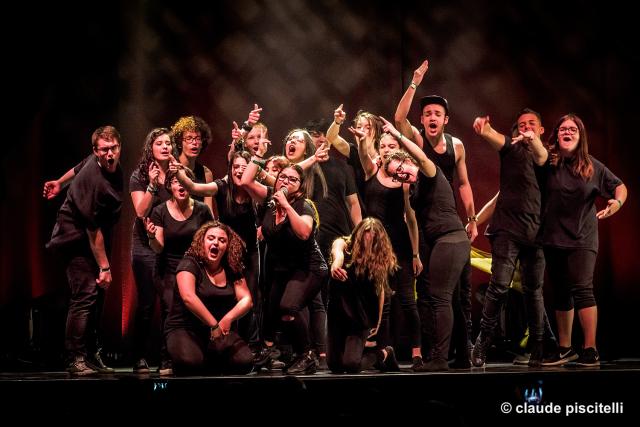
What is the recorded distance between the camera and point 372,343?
17.0 feet

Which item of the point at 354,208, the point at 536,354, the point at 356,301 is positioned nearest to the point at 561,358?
the point at 536,354

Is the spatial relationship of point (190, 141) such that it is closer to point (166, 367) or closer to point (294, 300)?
point (294, 300)

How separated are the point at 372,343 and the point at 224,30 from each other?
3.30 meters

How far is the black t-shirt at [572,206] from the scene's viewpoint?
5102 mm

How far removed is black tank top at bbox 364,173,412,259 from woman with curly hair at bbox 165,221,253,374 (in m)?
0.99

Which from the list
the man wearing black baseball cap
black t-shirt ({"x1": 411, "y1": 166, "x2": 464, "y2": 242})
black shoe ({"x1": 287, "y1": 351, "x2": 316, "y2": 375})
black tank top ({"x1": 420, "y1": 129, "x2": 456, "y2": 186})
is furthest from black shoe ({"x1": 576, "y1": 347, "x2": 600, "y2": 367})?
black shoe ({"x1": 287, "y1": 351, "x2": 316, "y2": 375})

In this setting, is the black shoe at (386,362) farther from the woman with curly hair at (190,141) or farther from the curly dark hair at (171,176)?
the curly dark hair at (171,176)

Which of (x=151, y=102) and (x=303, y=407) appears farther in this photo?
(x=151, y=102)

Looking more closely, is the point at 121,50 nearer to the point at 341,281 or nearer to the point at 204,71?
the point at 204,71

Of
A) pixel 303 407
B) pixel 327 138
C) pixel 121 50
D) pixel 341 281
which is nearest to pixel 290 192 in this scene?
pixel 341 281

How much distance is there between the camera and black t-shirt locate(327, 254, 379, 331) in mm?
4949

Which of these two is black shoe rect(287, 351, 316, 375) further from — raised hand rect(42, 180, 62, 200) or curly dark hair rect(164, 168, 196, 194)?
raised hand rect(42, 180, 62, 200)

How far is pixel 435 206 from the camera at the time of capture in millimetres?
4941

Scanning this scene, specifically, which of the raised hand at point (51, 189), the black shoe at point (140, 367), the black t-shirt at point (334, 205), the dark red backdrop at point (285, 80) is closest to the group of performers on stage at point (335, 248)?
the black shoe at point (140, 367)
